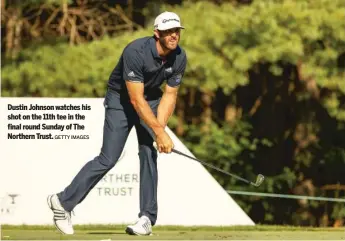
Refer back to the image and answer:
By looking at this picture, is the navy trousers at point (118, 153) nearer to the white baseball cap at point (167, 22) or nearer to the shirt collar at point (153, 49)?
the shirt collar at point (153, 49)

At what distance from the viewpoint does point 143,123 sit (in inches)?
295

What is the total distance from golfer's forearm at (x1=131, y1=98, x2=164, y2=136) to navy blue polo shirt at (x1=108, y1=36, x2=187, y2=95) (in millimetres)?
148

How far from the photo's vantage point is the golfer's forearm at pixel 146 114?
7.29m

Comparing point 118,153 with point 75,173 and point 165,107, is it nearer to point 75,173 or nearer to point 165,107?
point 165,107

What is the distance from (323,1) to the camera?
12.6 m

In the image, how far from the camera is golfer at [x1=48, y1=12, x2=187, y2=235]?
736cm

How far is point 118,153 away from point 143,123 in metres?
0.27

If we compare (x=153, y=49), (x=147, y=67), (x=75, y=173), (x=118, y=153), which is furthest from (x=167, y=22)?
(x=75, y=173)

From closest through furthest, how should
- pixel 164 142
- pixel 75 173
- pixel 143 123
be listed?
pixel 164 142
pixel 143 123
pixel 75 173

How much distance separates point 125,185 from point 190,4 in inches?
155

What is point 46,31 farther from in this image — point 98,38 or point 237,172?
point 237,172

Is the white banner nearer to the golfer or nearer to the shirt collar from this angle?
the golfer

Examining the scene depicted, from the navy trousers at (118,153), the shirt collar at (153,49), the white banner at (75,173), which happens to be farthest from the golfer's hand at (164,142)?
the white banner at (75,173)

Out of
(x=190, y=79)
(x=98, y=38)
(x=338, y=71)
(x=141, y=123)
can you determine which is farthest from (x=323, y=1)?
(x=141, y=123)
